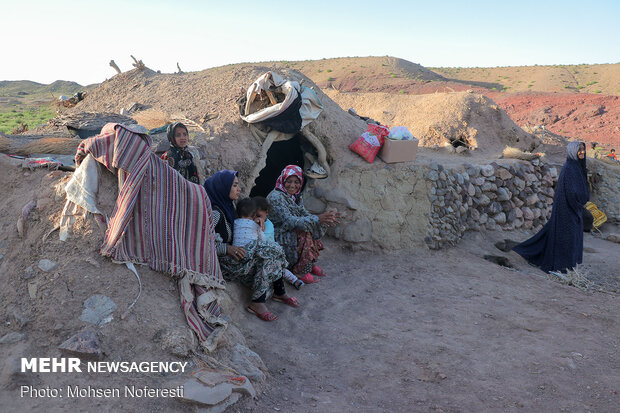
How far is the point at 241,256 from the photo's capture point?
3951 mm

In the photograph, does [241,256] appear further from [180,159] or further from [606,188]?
[606,188]

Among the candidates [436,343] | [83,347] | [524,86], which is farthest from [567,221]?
[524,86]

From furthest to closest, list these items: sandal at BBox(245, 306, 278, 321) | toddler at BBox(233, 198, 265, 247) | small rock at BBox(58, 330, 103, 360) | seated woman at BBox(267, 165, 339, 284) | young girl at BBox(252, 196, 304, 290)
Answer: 1. seated woman at BBox(267, 165, 339, 284)
2. young girl at BBox(252, 196, 304, 290)
3. toddler at BBox(233, 198, 265, 247)
4. sandal at BBox(245, 306, 278, 321)
5. small rock at BBox(58, 330, 103, 360)

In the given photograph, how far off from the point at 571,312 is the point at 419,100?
7.49m

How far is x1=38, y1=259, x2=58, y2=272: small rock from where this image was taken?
3123 millimetres

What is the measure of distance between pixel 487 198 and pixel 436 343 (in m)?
4.13

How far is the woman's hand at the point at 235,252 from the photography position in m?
3.94

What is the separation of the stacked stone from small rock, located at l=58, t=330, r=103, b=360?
15.5ft

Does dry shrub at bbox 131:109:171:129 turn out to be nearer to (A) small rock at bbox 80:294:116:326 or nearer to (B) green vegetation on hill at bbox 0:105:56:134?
(A) small rock at bbox 80:294:116:326

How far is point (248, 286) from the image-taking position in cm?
425

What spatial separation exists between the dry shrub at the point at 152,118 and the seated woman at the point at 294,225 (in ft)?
7.84

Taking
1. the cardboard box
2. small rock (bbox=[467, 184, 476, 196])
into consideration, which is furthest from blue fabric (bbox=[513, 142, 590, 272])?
the cardboard box

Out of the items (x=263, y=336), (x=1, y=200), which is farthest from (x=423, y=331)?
(x=1, y=200)

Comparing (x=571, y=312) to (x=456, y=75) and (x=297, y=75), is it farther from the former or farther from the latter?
(x=456, y=75)
